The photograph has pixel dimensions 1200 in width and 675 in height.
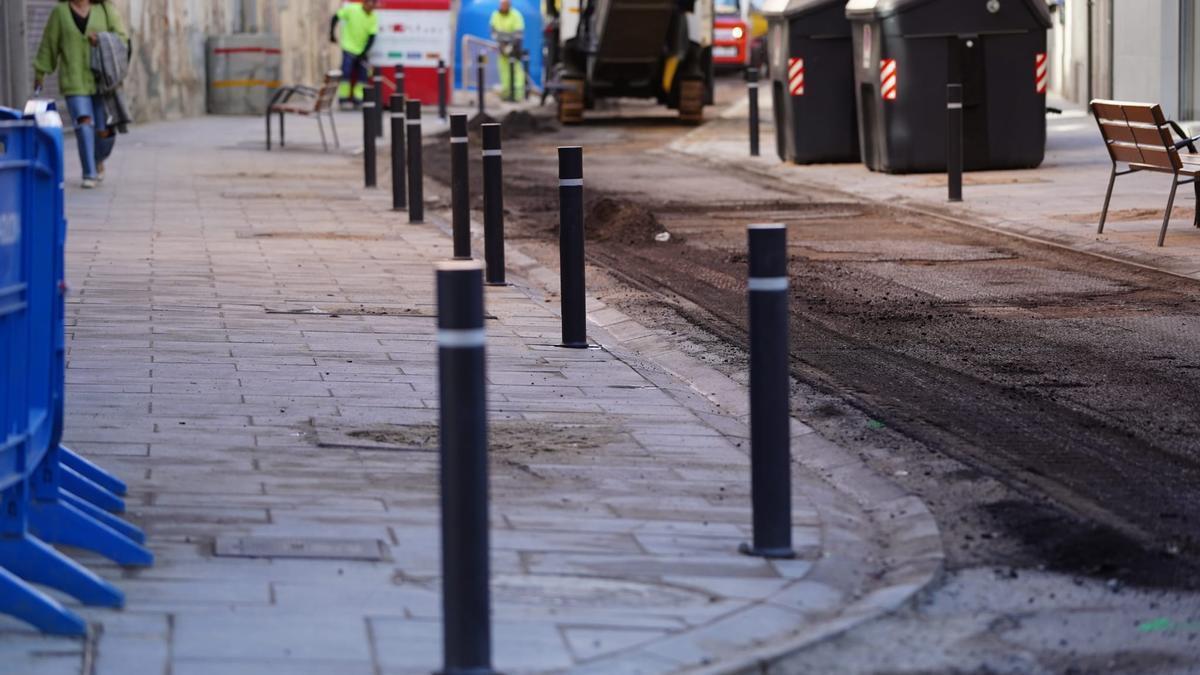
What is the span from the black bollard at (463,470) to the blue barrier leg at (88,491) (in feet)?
6.24

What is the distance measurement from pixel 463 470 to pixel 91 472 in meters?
2.28

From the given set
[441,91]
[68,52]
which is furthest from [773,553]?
[441,91]

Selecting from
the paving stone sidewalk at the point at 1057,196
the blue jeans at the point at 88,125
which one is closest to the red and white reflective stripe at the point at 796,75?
the paving stone sidewalk at the point at 1057,196

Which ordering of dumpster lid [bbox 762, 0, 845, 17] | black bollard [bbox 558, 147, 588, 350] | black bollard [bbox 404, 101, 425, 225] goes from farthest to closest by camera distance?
dumpster lid [bbox 762, 0, 845, 17]
black bollard [bbox 404, 101, 425, 225]
black bollard [bbox 558, 147, 588, 350]

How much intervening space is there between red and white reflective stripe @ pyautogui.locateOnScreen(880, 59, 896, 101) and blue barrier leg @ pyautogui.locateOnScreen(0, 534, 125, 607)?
54.5 feet

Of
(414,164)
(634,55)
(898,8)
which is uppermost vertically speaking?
(898,8)

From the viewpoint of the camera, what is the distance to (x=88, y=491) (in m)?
6.03

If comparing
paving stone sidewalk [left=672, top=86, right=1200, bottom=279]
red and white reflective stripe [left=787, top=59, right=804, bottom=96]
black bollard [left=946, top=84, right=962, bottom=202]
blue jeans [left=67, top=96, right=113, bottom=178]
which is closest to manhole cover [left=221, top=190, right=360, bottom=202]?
blue jeans [left=67, top=96, right=113, bottom=178]

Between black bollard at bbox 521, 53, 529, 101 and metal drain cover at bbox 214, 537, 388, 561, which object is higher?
black bollard at bbox 521, 53, 529, 101

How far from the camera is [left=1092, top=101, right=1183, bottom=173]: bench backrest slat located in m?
13.9

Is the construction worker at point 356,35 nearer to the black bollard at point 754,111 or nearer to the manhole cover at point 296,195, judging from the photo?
the black bollard at point 754,111

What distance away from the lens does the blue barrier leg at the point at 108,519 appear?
18.8 feet

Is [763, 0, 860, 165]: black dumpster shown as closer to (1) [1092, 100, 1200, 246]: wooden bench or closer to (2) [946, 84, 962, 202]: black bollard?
(2) [946, 84, 962, 202]: black bollard

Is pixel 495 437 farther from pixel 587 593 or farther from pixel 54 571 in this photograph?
pixel 54 571
